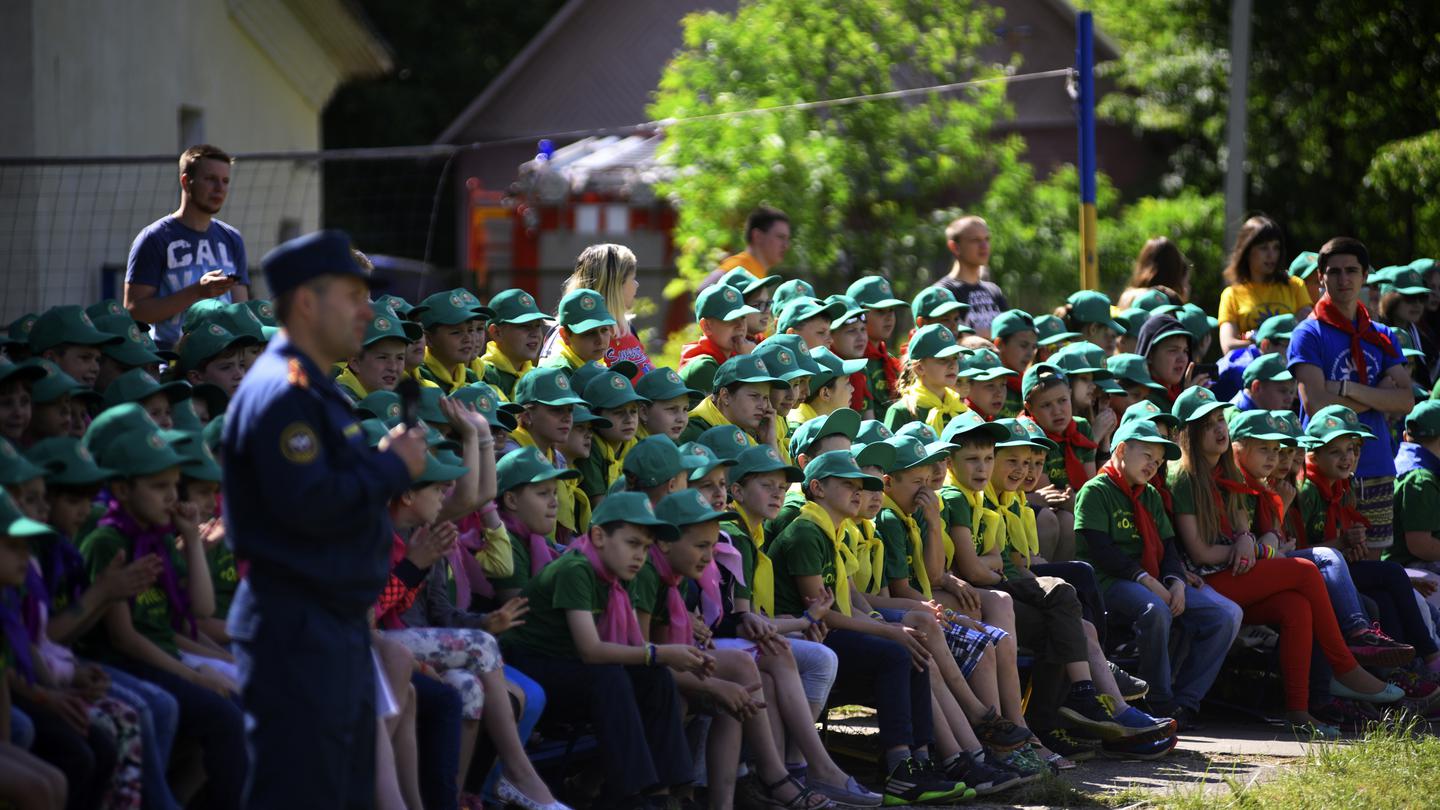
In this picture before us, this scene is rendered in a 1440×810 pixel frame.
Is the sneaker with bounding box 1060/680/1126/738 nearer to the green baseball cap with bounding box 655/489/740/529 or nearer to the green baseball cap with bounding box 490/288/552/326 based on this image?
the green baseball cap with bounding box 655/489/740/529

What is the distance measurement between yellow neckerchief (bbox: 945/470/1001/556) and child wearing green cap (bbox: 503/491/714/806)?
1906 millimetres

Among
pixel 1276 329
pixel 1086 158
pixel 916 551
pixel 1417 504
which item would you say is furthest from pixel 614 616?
pixel 1086 158

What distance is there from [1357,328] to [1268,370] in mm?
556

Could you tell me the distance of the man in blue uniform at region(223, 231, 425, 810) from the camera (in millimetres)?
4094

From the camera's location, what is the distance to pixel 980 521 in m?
7.77

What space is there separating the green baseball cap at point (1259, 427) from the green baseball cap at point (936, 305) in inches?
69.3

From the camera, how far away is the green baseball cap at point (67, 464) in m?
5.11

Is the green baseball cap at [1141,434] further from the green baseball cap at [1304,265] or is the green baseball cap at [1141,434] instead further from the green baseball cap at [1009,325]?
the green baseball cap at [1304,265]

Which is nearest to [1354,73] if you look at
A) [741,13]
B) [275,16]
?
[741,13]

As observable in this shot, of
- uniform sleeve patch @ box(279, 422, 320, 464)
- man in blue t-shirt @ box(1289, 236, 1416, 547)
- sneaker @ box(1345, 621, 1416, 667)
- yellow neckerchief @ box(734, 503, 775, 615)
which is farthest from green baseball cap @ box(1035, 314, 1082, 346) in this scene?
uniform sleeve patch @ box(279, 422, 320, 464)

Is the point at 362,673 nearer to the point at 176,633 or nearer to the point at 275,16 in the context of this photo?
the point at 176,633

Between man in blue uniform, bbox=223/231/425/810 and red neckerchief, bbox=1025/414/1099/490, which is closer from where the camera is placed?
man in blue uniform, bbox=223/231/425/810

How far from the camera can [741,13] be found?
62.9 ft

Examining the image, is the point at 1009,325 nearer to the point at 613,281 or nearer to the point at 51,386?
the point at 613,281
